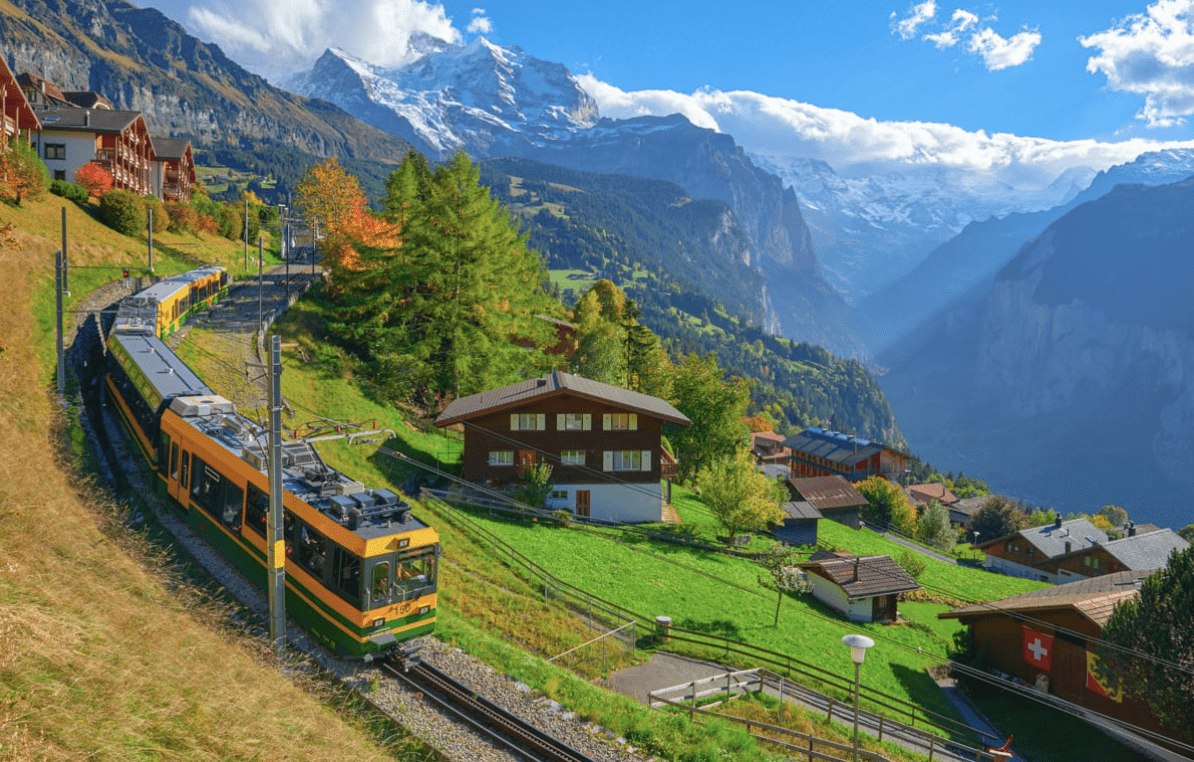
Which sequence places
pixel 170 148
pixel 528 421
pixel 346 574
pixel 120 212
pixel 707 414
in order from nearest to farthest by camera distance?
1. pixel 346 574
2. pixel 528 421
3. pixel 120 212
4. pixel 707 414
5. pixel 170 148

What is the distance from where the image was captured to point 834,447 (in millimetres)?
132125

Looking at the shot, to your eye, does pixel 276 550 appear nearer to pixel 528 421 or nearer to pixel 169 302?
pixel 528 421

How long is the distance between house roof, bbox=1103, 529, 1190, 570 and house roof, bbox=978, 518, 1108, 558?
2.90 metres

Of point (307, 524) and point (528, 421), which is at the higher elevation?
point (307, 524)

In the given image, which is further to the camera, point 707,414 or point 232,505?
point 707,414

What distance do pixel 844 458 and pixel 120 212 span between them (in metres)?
113

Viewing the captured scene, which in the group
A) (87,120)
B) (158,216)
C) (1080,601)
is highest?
(87,120)

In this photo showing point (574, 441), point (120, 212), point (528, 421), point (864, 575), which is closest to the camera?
point (864, 575)

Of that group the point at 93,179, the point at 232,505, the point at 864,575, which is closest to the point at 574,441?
the point at 864,575

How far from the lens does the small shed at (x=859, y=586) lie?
123 ft

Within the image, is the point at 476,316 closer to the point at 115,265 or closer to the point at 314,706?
the point at 115,265

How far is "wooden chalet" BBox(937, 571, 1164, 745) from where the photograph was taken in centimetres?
2686

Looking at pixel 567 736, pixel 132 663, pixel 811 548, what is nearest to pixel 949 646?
pixel 811 548

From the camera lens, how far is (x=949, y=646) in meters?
36.3
